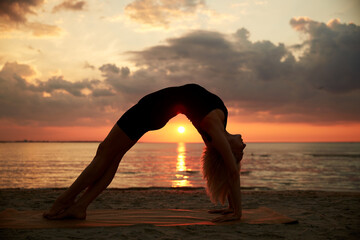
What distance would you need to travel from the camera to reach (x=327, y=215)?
4395 mm

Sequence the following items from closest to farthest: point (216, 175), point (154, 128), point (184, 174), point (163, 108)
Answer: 1. point (163, 108)
2. point (154, 128)
3. point (216, 175)
4. point (184, 174)

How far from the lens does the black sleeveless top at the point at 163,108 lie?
3654 millimetres

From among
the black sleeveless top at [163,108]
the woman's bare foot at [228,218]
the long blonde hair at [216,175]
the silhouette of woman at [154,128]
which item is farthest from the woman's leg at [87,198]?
the woman's bare foot at [228,218]

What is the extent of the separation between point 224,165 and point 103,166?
1600mm

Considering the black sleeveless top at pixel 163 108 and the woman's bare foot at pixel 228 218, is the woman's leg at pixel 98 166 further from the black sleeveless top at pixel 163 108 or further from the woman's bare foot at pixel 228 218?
the woman's bare foot at pixel 228 218

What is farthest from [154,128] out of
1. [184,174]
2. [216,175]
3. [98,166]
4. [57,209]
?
[184,174]

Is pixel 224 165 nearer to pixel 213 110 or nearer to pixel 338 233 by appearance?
pixel 213 110

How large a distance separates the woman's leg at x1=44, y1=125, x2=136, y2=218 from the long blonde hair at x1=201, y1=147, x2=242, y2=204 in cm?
110

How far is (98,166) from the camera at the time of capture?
369 cm

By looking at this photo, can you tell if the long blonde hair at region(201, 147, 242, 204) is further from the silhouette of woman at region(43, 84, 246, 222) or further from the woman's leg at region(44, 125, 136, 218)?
the woman's leg at region(44, 125, 136, 218)

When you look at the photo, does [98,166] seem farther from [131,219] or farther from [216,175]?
[216,175]

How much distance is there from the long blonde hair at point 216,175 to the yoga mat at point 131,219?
322 mm

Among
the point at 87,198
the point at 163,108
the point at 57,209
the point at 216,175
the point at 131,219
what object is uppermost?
the point at 163,108

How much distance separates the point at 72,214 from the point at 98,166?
69 centimetres
